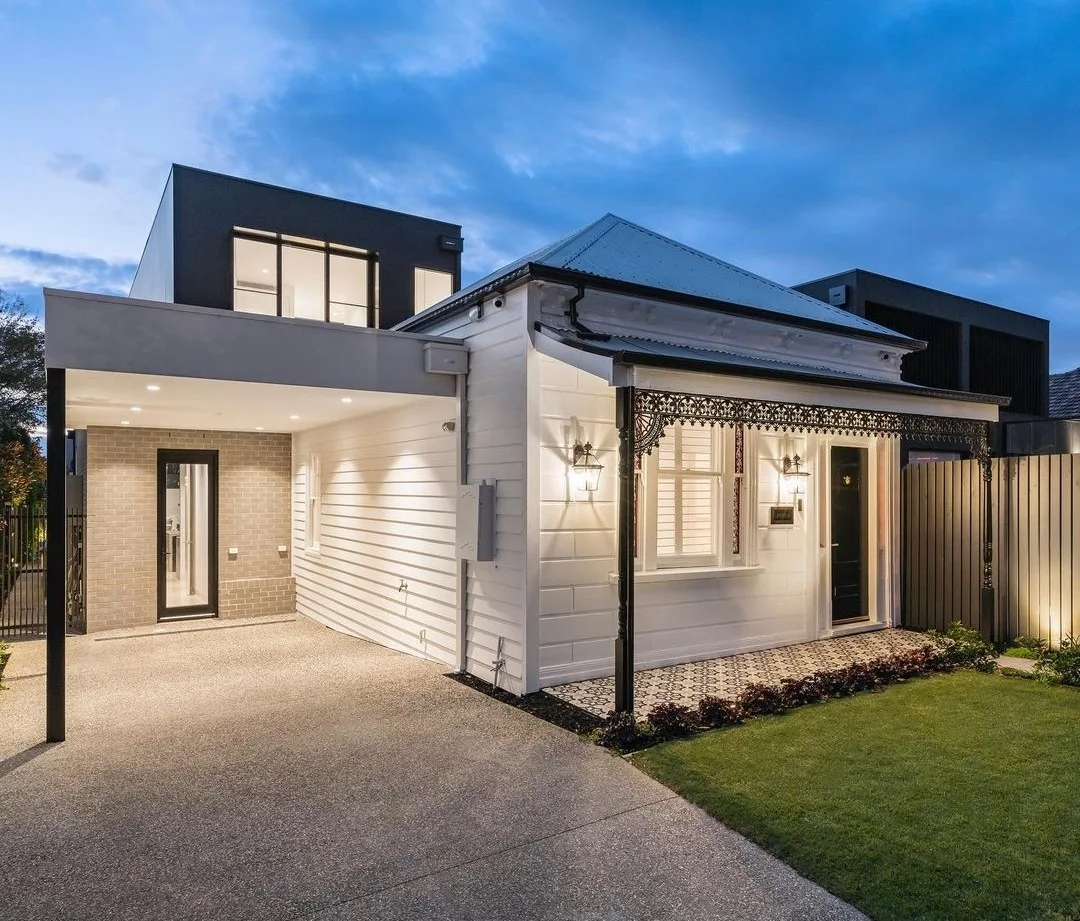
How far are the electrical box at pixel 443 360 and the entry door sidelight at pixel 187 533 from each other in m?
4.88

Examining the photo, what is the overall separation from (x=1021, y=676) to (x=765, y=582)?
2.35m

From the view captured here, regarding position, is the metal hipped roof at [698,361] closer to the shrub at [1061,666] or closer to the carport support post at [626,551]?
the carport support post at [626,551]

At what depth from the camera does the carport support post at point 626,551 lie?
190 inches

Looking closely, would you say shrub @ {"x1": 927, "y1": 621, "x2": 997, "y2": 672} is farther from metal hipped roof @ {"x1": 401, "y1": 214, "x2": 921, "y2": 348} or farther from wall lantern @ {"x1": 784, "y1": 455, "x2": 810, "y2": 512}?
metal hipped roof @ {"x1": 401, "y1": 214, "x2": 921, "y2": 348}

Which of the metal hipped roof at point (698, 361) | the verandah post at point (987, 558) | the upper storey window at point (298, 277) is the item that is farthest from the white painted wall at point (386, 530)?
the verandah post at point (987, 558)

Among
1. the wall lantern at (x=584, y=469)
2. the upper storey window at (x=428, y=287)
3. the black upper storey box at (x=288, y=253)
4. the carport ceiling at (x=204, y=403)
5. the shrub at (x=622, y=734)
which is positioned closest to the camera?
the shrub at (x=622, y=734)

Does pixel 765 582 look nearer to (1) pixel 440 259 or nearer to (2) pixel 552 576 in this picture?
(2) pixel 552 576

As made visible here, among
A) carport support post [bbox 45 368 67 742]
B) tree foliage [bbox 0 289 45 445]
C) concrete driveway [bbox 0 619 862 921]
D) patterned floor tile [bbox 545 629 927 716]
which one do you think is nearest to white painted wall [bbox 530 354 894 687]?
patterned floor tile [bbox 545 629 927 716]

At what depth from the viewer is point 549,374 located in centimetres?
596

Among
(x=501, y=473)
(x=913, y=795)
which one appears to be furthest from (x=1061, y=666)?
(x=501, y=473)

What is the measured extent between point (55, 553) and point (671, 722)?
14.1 feet

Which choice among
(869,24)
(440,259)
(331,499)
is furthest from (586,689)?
(869,24)

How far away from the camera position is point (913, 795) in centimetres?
384

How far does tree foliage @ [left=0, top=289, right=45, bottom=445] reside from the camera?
23938mm
